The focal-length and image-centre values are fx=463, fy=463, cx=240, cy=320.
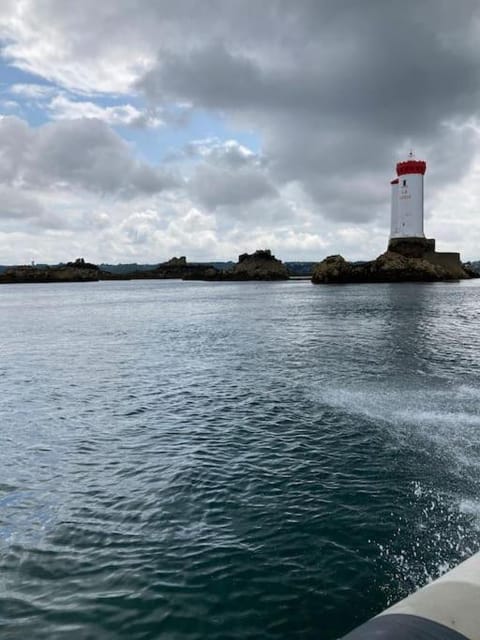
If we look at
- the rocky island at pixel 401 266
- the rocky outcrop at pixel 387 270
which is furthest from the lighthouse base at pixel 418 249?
the rocky outcrop at pixel 387 270

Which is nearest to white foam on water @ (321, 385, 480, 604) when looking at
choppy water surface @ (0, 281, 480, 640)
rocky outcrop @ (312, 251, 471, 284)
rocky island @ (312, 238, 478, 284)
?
choppy water surface @ (0, 281, 480, 640)

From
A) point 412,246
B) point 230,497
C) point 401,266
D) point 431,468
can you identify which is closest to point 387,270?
point 401,266

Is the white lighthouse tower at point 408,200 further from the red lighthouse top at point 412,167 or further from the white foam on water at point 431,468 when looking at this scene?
the white foam on water at point 431,468

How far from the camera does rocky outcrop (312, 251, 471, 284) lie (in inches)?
5925

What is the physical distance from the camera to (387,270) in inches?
5999

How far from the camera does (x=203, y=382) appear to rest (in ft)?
84.8

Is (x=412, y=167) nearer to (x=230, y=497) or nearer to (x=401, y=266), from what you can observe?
(x=401, y=266)

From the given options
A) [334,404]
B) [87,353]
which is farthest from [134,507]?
[87,353]

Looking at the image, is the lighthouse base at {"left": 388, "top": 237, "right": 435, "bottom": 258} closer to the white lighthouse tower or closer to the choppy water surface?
the white lighthouse tower

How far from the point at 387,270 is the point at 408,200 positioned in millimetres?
24109

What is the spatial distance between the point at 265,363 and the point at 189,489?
1881cm

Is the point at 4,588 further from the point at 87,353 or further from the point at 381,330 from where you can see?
the point at 381,330

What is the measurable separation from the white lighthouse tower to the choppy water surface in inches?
4797

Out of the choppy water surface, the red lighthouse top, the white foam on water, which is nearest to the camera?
the choppy water surface
